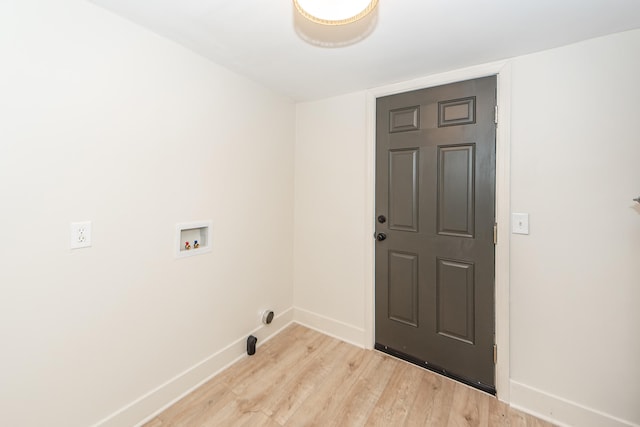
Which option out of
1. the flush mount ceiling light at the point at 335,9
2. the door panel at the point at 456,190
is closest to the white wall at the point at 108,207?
the flush mount ceiling light at the point at 335,9

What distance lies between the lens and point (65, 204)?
1191 mm

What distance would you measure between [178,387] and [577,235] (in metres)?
2.55

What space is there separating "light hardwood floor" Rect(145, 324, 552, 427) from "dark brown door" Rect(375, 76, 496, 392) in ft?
0.54

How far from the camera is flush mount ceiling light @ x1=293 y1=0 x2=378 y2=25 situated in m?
0.94

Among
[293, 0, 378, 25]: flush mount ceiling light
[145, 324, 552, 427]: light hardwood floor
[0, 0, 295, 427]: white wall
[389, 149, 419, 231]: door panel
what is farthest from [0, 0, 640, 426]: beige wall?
[293, 0, 378, 25]: flush mount ceiling light

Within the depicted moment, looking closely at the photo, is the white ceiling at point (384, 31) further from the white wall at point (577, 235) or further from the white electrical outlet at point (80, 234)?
the white electrical outlet at point (80, 234)

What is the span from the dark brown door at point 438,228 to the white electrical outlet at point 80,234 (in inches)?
72.1

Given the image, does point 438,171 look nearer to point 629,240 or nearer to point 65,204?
point 629,240

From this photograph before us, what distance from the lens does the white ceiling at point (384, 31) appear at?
1.23 m

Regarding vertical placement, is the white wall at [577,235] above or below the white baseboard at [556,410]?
above

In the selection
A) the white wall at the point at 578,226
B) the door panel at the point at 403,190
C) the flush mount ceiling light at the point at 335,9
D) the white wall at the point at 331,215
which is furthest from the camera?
the white wall at the point at 331,215

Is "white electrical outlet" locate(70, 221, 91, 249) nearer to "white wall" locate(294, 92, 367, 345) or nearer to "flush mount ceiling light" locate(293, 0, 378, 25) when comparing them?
"flush mount ceiling light" locate(293, 0, 378, 25)

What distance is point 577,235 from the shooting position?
1474mm

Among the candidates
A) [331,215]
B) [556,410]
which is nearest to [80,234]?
[331,215]
